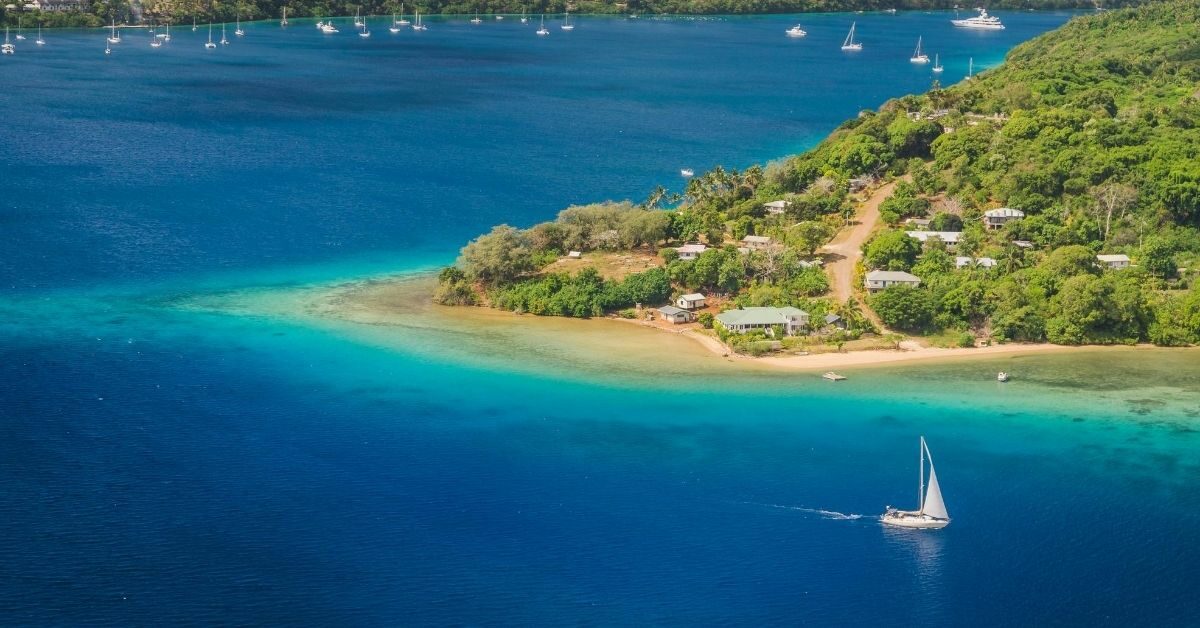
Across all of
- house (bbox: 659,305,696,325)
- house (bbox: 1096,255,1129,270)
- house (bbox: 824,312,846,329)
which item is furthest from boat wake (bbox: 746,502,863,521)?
house (bbox: 1096,255,1129,270)

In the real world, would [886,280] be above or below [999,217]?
below

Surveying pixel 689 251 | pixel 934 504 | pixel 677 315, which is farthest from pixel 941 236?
pixel 934 504

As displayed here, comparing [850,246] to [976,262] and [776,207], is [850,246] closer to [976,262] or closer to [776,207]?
[776,207]

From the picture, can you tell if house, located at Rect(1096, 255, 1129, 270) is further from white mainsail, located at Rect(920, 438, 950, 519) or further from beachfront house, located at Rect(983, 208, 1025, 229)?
white mainsail, located at Rect(920, 438, 950, 519)

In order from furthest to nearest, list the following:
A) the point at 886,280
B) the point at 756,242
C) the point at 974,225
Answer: the point at 974,225
the point at 756,242
the point at 886,280

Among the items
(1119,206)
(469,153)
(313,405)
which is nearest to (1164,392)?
(1119,206)

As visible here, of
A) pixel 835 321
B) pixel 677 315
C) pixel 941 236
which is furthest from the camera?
pixel 941 236

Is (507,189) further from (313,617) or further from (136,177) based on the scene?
(313,617)
